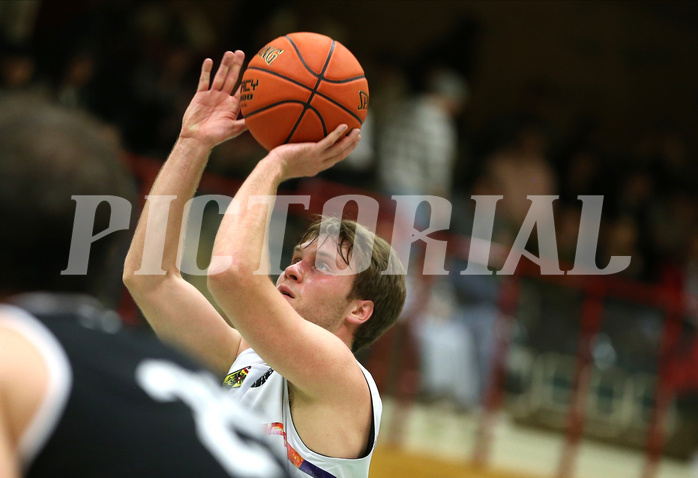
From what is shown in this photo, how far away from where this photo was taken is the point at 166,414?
1379 millimetres

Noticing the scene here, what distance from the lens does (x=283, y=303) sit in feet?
7.54

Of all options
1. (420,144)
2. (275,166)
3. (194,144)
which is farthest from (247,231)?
(420,144)

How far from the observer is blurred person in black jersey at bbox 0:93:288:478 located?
127 centimetres

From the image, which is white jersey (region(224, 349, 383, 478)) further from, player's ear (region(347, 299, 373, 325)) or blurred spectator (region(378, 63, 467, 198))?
blurred spectator (region(378, 63, 467, 198))

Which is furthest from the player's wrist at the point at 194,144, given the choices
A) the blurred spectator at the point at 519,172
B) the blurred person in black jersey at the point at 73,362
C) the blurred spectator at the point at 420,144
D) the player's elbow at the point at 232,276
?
the blurred spectator at the point at 519,172

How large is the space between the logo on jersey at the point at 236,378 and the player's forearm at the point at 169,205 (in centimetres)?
39

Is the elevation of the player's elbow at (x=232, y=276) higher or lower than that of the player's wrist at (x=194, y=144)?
lower

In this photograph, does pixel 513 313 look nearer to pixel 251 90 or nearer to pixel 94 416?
pixel 251 90

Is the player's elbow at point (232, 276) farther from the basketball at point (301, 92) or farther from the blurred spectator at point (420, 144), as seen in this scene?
the blurred spectator at point (420, 144)

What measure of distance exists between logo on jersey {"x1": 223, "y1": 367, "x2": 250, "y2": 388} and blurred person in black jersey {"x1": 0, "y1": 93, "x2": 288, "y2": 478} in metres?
1.24

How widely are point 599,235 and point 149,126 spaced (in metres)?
5.42

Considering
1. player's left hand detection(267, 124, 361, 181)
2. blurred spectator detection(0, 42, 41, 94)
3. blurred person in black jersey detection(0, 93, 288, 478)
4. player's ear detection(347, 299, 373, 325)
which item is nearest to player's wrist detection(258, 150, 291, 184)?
player's left hand detection(267, 124, 361, 181)

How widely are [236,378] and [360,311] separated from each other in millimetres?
446

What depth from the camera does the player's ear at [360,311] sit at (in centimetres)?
273
